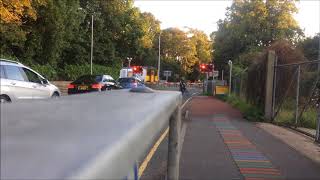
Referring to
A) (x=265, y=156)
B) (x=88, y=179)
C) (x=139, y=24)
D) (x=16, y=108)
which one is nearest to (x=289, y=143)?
(x=265, y=156)

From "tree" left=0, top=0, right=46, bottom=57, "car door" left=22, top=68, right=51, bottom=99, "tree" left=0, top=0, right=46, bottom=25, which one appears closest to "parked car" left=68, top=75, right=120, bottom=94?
"tree" left=0, top=0, right=46, bottom=25

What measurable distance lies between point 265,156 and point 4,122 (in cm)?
1005

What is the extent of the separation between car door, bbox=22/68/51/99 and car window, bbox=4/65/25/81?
1.72 ft

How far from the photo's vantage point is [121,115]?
6.88 feet

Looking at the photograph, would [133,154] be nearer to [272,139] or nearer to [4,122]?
[4,122]

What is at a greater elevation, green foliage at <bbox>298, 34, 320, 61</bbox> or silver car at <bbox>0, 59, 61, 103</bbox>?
green foliage at <bbox>298, 34, 320, 61</bbox>

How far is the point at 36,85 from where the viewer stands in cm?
1680

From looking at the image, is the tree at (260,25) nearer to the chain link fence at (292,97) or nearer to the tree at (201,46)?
the chain link fence at (292,97)

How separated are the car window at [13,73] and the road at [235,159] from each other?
5.05m

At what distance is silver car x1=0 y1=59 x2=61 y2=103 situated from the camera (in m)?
14.9

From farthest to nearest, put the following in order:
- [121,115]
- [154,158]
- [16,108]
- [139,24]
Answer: [139,24]
[154,158]
[16,108]
[121,115]

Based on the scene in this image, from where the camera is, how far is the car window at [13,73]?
15.3m

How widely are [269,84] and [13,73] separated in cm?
1052

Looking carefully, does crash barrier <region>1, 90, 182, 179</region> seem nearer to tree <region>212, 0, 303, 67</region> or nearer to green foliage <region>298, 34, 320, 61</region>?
green foliage <region>298, 34, 320, 61</region>
